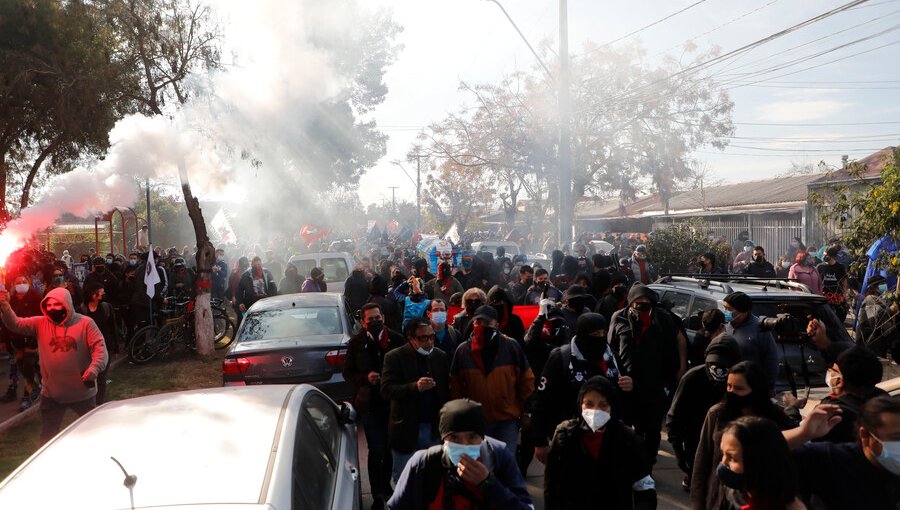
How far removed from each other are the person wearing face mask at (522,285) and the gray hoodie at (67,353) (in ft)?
17.8

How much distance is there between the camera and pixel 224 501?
2.76 m

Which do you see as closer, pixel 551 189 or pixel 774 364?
pixel 774 364

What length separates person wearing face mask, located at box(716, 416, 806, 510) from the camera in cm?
315

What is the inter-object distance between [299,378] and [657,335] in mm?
3768

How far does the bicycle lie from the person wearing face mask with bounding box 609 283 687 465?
28.0 ft

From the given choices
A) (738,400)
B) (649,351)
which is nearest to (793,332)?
(649,351)

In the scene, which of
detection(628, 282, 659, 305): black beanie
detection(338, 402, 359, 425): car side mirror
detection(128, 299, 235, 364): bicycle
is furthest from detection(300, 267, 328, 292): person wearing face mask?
detection(338, 402, 359, 425): car side mirror

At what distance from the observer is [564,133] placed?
20.0 meters

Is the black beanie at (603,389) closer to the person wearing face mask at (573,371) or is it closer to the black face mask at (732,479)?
the black face mask at (732,479)

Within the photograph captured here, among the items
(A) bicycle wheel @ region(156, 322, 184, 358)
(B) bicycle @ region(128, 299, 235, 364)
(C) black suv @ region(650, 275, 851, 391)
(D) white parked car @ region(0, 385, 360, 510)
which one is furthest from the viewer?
(A) bicycle wheel @ region(156, 322, 184, 358)

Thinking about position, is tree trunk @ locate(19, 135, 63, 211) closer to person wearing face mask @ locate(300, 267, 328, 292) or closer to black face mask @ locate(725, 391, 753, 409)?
person wearing face mask @ locate(300, 267, 328, 292)

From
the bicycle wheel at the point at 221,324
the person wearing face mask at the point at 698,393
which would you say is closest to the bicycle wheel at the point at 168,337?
the bicycle wheel at the point at 221,324

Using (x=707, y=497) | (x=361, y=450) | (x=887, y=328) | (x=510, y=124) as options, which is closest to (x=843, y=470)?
(x=707, y=497)

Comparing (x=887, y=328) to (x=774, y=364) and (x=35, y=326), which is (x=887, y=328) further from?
(x=35, y=326)
